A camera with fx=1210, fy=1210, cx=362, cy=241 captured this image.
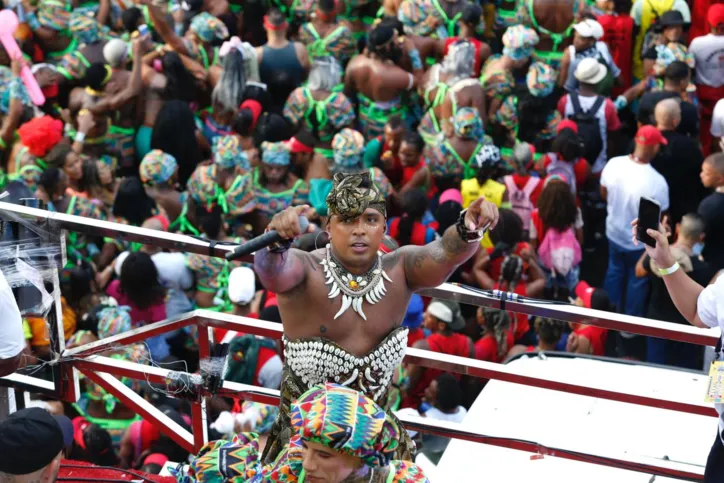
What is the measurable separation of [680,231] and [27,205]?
4069 mm

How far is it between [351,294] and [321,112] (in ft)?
14.8

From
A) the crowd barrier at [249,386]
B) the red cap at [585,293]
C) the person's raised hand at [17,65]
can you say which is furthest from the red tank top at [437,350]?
the person's raised hand at [17,65]

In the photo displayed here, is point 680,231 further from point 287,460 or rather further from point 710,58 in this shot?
point 287,460

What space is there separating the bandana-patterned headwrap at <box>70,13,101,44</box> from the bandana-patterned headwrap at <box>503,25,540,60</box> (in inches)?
125

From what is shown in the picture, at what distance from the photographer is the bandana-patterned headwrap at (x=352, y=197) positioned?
3990 millimetres

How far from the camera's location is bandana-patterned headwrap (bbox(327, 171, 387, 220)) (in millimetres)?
3990

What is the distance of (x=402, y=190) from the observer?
26.7 feet

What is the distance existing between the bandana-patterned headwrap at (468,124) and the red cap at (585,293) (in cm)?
133

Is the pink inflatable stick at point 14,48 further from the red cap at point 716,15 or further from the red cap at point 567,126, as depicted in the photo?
the red cap at point 716,15

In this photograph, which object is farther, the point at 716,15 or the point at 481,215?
the point at 716,15

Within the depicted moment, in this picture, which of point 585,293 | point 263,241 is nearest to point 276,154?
point 585,293

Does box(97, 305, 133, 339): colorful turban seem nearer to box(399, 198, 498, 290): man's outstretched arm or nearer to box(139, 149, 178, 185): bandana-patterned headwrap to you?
box(139, 149, 178, 185): bandana-patterned headwrap

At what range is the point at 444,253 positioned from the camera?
4109 mm

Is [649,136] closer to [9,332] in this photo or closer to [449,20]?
→ [449,20]
